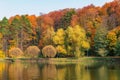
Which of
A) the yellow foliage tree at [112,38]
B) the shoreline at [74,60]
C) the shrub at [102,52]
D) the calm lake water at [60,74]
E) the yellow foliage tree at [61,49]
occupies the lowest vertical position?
the calm lake water at [60,74]

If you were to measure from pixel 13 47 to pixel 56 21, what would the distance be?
17.0 m

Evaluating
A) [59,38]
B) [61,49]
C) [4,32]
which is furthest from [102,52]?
[4,32]

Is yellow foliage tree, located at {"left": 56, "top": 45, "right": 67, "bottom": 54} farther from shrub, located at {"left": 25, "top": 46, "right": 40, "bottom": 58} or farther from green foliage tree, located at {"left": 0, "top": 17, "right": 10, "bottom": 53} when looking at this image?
green foliage tree, located at {"left": 0, "top": 17, "right": 10, "bottom": 53}

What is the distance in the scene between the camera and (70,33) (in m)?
77.4

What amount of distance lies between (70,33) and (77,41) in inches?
110

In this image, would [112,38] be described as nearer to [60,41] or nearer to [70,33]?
[70,33]

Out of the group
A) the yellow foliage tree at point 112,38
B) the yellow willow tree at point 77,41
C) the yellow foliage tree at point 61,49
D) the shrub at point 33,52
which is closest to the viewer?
the yellow foliage tree at point 112,38

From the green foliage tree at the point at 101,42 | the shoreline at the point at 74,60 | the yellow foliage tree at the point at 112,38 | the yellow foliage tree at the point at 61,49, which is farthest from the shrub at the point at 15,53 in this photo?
the yellow foliage tree at the point at 112,38

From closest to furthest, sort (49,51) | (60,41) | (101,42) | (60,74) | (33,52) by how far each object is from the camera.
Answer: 1. (60,74)
2. (101,42)
3. (49,51)
4. (60,41)
5. (33,52)

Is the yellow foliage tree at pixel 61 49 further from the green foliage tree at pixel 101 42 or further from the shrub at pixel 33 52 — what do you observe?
the green foliage tree at pixel 101 42

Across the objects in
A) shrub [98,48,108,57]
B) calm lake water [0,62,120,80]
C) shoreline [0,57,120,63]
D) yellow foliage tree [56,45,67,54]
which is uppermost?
yellow foliage tree [56,45,67,54]

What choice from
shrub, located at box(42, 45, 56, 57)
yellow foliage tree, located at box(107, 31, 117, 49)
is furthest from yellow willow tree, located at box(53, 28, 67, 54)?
yellow foliage tree, located at box(107, 31, 117, 49)

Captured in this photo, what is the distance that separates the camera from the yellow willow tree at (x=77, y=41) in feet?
248

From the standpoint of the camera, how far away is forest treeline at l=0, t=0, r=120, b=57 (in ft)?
245
